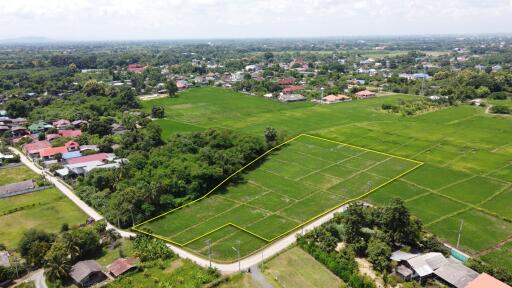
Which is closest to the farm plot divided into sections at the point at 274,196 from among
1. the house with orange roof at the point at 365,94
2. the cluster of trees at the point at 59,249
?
the cluster of trees at the point at 59,249

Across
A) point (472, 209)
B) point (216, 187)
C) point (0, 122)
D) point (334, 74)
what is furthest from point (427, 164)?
point (334, 74)

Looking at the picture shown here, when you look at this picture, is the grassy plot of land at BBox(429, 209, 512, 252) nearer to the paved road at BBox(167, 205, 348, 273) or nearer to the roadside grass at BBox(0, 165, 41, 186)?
the paved road at BBox(167, 205, 348, 273)

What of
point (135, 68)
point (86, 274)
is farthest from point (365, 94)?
point (135, 68)

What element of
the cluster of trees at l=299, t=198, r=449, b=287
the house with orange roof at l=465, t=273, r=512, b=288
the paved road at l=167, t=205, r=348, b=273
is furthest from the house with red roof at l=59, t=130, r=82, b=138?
the house with orange roof at l=465, t=273, r=512, b=288

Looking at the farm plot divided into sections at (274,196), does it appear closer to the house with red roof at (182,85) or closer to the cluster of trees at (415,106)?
the cluster of trees at (415,106)

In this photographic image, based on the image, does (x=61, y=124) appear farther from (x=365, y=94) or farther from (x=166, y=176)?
(x=365, y=94)
